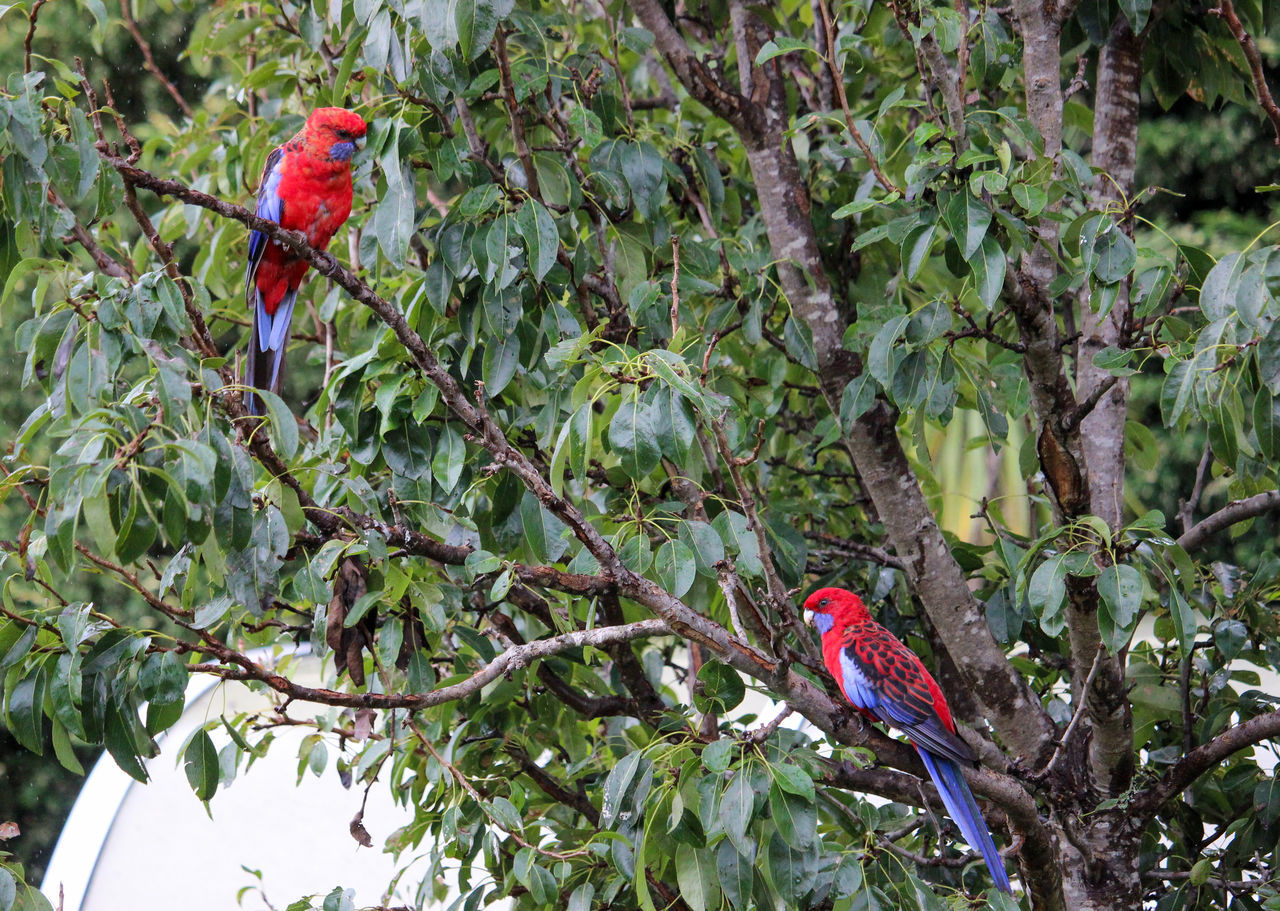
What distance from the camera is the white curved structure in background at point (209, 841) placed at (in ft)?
14.1

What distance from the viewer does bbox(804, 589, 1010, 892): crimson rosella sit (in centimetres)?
220

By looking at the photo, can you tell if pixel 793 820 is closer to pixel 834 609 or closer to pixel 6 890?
pixel 834 609

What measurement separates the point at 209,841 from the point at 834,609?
9.98 feet

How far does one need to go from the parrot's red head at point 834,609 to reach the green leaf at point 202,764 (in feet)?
4.80

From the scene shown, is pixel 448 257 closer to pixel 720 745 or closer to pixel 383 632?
pixel 383 632

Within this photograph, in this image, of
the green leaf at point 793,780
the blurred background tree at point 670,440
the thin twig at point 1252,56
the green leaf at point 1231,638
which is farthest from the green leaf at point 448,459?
the green leaf at point 1231,638

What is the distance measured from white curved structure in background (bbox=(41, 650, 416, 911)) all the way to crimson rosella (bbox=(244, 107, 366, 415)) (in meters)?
1.76

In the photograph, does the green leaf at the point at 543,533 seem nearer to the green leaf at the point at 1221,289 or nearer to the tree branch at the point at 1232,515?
the green leaf at the point at 1221,289

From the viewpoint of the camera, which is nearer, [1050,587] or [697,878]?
[697,878]

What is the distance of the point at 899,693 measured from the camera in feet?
7.73

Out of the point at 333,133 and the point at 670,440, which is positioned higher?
the point at 333,133

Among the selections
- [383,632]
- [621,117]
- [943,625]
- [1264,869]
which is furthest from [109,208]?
[1264,869]

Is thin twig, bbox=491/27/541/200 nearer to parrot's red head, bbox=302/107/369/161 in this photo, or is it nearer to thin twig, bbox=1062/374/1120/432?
parrot's red head, bbox=302/107/369/161

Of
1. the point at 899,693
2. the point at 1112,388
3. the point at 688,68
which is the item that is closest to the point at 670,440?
the point at 899,693
